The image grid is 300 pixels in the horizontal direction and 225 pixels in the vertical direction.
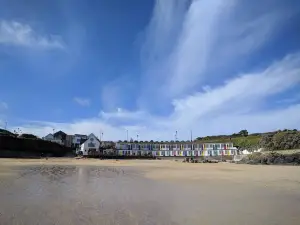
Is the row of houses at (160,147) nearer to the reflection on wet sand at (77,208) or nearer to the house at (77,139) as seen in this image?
the house at (77,139)

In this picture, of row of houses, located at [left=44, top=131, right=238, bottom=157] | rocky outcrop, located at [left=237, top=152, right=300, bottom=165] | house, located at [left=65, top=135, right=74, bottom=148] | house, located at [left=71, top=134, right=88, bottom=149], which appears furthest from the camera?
house, located at [left=65, top=135, right=74, bottom=148]

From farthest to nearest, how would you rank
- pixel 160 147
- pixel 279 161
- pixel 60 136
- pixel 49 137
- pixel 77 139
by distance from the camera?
pixel 77 139 → pixel 60 136 → pixel 160 147 → pixel 49 137 → pixel 279 161

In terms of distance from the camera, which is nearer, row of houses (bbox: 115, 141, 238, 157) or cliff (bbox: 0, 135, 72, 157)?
cliff (bbox: 0, 135, 72, 157)

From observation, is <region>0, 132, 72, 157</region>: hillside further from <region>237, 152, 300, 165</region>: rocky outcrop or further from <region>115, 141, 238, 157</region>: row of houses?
<region>237, 152, 300, 165</region>: rocky outcrop

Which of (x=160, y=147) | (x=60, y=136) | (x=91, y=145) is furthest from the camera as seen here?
(x=60, y=136)

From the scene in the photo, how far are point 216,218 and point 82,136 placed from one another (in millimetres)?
112278

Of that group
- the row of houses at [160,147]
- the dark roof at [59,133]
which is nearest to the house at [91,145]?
the row of houses at [160,147]

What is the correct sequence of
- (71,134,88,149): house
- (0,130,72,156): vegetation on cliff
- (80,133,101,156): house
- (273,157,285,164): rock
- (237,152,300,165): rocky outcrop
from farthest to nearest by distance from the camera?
(71,134,88,149): house < (80,133,101,156): house < (0,130,72,156): vegetation on cliff < (273,157,285,164): rock < (237,152,300,165): rocky outcrop


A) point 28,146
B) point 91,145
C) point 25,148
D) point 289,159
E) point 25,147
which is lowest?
point 289,159

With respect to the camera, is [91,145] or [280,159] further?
[91,145]

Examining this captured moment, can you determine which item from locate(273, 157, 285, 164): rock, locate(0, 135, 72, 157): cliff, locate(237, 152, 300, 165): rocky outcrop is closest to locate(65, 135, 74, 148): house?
locate(0, 135, 72, 157): cliff

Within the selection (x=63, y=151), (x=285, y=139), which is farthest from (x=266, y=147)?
(x=63, y=151)

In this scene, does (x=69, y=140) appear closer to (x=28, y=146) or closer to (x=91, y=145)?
(x=91, y=145)

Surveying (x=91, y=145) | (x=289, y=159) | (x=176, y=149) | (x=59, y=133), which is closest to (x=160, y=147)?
A: (x=176, y=149)
